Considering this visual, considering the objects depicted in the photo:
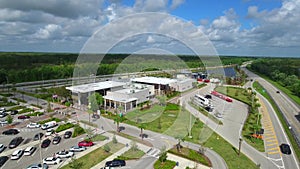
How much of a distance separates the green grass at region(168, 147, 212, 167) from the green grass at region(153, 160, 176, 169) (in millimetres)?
998

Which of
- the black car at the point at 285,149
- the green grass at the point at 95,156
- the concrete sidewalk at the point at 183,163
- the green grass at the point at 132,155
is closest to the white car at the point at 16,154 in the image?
the green grass at the point at 95,156

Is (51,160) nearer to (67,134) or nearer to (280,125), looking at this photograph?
(67,134)

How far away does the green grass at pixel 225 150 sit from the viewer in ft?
35.5

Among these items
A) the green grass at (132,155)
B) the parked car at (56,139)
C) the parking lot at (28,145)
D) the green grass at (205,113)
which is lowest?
the parking lot at (28,145)

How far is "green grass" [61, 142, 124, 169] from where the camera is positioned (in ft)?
35.2

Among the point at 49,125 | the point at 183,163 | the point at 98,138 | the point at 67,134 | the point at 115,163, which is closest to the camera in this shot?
the point at 115,163

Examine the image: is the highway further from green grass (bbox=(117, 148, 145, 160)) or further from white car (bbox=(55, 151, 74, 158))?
white car (bbox=(55, 151, 74, 158))

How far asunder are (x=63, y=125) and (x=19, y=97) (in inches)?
538

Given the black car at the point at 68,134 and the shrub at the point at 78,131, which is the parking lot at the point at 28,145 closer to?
the black car at the point at 68,134

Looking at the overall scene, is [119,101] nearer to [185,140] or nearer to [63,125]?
[63,125]

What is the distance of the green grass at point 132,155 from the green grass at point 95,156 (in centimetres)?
77

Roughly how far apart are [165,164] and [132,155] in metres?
2.07

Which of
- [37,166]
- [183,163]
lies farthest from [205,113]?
[37,166]

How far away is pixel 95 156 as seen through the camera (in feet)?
37.9
